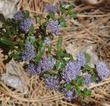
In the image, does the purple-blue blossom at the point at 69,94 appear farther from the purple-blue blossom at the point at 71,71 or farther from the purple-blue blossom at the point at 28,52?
the purple-blue blossom at the point at 28,52

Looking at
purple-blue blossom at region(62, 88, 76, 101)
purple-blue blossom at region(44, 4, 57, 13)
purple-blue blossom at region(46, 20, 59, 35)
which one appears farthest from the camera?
purple-blue blossom at region(44, 4, 57, 13)

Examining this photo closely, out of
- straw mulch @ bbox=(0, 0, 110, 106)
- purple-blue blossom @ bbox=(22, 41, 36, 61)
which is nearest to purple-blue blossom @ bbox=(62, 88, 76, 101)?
straw mulch @ bbox=(0, 0, 110, 106)

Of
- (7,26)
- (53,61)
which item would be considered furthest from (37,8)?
(53,61)

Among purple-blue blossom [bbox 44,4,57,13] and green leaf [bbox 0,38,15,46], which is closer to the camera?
green leaf [bbox 0,38,15,46]

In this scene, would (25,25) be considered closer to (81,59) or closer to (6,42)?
(6,42)

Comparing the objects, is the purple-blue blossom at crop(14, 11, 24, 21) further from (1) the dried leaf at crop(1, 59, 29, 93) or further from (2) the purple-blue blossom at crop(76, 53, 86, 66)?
(2) the purple-blue blossom at crop(76, 53, 86, 66)

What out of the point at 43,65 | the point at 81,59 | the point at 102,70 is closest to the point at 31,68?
the point at 43,65
